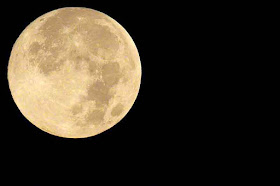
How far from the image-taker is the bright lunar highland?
185 inches

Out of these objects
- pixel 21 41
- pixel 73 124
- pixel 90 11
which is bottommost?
pixel 73 124

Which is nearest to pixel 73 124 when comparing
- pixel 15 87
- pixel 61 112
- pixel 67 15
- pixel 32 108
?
pixel 61 112

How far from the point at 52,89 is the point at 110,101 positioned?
3.09 ft

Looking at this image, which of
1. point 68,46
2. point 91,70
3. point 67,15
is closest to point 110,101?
point 91,70

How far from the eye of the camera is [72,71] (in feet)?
15.3

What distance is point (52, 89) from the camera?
4727mm

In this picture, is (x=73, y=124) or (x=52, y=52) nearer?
(x=52, y=52)

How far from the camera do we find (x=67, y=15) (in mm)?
5016

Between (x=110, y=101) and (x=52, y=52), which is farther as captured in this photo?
(x=110, y=101)

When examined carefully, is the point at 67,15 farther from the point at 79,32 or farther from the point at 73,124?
the point at 73,124

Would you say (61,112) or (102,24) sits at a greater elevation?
(102,24)

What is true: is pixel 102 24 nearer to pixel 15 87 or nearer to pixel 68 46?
pixel 68 46

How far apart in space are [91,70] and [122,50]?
69cm

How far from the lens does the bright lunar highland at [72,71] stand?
15.4 feet
